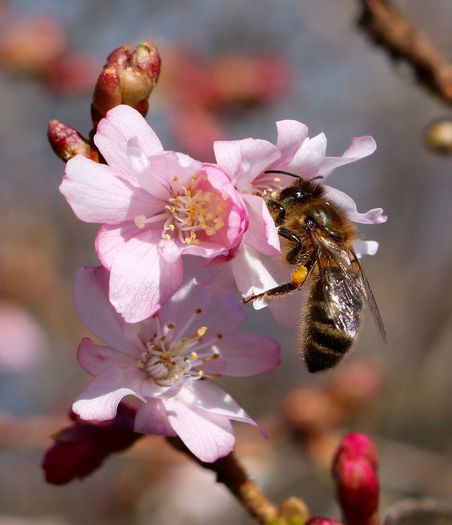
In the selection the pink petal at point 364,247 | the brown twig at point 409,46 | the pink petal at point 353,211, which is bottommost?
the pink petal at point 364,247

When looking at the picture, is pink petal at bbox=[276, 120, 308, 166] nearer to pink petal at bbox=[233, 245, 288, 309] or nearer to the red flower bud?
pink petal at bbox=[233, 245, 288, 309]

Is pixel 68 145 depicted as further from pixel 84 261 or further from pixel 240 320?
pixel 84 261

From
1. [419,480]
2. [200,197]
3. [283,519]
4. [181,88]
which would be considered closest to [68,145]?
[200,197]

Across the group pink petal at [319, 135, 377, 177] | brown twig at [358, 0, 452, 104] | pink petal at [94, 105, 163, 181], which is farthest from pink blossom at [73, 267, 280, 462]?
brown twig at [358, 0, 452, 104]

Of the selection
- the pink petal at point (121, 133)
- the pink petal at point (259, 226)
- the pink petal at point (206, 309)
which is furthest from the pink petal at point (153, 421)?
the pink petal at point (121, 133)

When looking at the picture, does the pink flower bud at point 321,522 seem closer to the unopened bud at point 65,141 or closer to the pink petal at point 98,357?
the pink petal at point 98,357

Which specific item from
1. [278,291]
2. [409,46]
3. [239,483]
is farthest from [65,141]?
[409,46]

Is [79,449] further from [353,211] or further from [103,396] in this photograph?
Result: [353,211]
